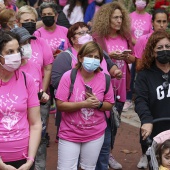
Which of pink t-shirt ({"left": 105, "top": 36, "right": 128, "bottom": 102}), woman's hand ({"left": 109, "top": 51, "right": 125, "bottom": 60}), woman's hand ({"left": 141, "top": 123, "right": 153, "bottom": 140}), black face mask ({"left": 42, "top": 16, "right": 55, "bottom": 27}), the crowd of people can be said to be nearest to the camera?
the crowd of people

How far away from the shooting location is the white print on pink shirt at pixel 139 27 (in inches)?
353

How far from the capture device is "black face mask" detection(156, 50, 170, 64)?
5.05 m

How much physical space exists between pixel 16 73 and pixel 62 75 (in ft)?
4.03

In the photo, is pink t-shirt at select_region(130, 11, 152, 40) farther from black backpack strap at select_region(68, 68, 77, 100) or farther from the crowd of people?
black backpack strap at select_region(68, 68, 77, 100)

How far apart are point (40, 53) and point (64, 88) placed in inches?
38.5

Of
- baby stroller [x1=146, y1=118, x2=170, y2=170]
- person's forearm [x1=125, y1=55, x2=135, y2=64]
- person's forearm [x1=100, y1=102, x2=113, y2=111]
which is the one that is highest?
person's forearm [x1=125, y1=55, x2=135, y2=64]

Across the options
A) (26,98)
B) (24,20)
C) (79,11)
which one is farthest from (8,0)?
(26,98)

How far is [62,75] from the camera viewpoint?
5512mm

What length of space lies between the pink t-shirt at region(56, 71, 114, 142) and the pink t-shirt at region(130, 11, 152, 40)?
390 centimetres

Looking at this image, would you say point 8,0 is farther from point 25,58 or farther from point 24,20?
point 25,58

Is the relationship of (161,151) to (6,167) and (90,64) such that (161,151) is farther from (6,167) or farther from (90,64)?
(6,167)

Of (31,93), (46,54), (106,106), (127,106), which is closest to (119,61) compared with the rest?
(46,54)

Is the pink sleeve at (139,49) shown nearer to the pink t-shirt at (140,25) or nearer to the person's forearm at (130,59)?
the person's forearm at (130,59)

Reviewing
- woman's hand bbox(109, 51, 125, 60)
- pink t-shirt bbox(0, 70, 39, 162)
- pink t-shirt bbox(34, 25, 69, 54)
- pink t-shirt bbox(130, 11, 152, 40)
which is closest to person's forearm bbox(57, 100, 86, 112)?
pink t-shirt bbox(0, 70, 39, 162)
